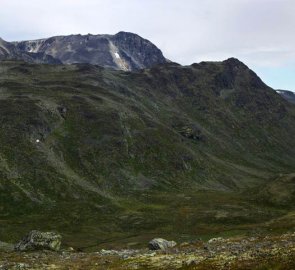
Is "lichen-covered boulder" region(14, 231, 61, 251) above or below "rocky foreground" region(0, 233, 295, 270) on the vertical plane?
below

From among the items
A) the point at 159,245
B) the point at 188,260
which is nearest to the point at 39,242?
the point at 159,245

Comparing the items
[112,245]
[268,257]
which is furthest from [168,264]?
[112,245]

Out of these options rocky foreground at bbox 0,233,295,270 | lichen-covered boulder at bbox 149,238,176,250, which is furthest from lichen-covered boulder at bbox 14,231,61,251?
lichen-covered boulder at bbox 149,238,176,250

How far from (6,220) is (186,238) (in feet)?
234

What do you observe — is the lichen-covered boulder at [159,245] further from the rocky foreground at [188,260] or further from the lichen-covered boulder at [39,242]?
the lichen-covered boulder at [39,242]

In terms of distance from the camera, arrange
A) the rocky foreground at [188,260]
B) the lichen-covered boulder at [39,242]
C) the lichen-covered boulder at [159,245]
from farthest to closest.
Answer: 1. the lichen-covered boulder at [39,242]
2. the lichen-covered boulder at [159,245]
3. the rocky foreground at [188,260]

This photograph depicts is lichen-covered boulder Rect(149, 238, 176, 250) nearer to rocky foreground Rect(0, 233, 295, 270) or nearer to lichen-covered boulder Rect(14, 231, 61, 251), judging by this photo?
rocky foreground Rect(0, 233, 295, 270)

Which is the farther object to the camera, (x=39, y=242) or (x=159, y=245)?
(x=39, y=242)

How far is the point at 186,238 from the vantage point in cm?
14100

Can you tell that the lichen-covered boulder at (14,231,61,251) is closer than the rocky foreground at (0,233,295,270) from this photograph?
No

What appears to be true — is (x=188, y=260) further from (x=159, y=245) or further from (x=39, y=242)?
(x=39, y=242)

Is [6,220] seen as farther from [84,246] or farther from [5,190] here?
[84,246]

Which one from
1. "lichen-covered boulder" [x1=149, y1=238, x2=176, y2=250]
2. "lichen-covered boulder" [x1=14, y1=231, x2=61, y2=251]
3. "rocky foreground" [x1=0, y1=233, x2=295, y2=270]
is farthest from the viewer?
"lichen-covered boulder" [x1=14, y1=231, x2=61, y2=251]

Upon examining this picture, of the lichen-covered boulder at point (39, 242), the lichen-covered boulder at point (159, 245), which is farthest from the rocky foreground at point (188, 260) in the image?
the lichen-covered boulder at point (39, 242)
